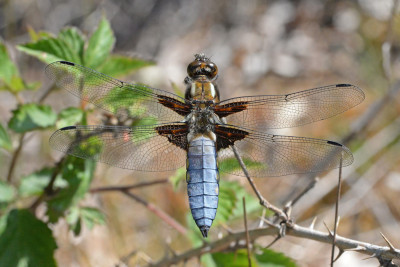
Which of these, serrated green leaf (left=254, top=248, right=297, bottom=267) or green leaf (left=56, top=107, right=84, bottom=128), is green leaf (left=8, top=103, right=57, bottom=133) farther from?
serrated green leaf (left=254, top=248, right=297, bottom=267)

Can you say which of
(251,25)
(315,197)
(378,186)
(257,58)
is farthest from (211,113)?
(251,25)

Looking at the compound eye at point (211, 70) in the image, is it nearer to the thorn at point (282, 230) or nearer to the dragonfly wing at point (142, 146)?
the dragonfly wing at point (142, 146)

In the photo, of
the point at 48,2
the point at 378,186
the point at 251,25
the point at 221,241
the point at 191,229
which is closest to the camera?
the point at 221,241

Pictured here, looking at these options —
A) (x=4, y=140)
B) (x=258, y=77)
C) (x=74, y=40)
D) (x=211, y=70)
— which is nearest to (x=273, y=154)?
(x=211, y=70)

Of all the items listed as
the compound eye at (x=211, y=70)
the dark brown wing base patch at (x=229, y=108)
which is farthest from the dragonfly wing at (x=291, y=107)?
the compound eye at (x=211, y=70)

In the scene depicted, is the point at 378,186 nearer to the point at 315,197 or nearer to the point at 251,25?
the point at 315,197

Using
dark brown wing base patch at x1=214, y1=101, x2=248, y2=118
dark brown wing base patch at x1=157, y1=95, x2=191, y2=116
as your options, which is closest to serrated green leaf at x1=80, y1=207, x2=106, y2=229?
dark brown wing base patch at x1=157, y1=95, x2=191, y2=116
